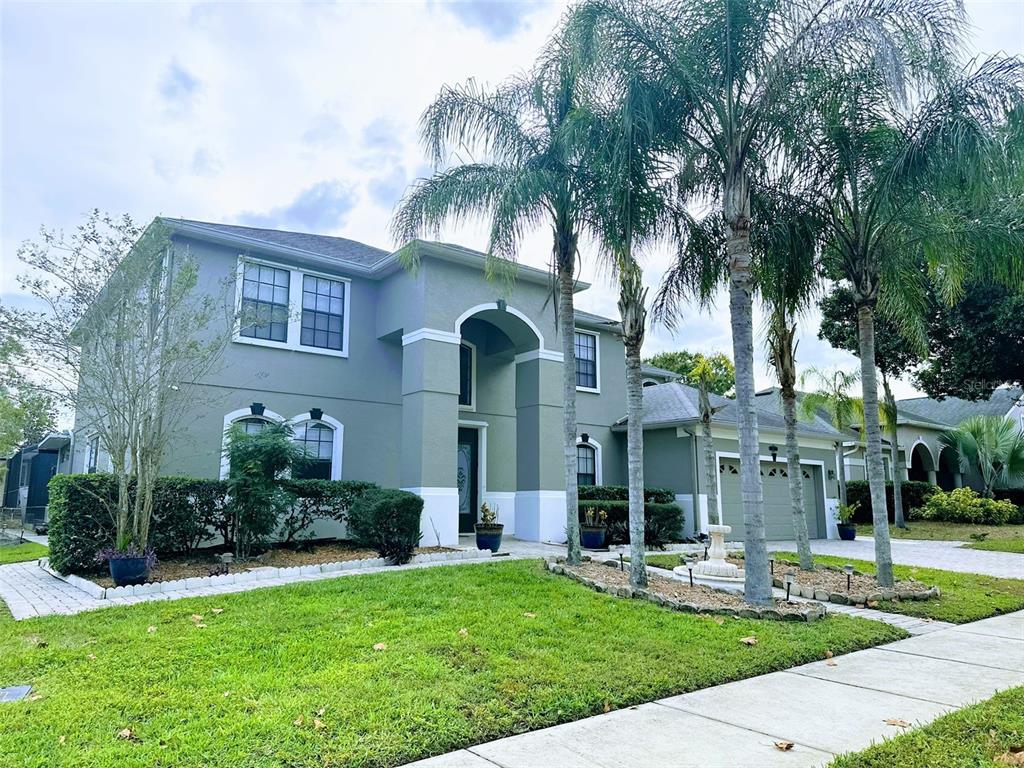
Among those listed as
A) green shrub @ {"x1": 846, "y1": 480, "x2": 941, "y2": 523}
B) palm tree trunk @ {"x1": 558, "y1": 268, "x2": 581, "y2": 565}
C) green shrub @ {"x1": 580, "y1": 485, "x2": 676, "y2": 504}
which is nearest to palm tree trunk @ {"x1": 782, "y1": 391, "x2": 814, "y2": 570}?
palm tree trunk @ {"x1": 558, "y1": 268, "x2": 581, "y2": 565}

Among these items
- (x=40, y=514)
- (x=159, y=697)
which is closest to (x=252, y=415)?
(x=159, y=697)

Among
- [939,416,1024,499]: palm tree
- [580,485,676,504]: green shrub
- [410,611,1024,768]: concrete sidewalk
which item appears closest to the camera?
[410,611,1024,768]: concrete sidewalk

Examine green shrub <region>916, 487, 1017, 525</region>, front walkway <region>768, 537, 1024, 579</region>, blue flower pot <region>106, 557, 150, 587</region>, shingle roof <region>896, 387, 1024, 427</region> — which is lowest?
front walkway <region>768, 537, 1024, 579</region>

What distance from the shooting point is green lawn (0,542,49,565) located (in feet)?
41.8

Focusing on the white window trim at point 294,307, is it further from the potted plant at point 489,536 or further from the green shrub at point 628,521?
the green shrub at point 628,521

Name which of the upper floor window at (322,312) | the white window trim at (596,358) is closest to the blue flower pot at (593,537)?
the white window trim at (596,358)

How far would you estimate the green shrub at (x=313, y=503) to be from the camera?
11.7 m

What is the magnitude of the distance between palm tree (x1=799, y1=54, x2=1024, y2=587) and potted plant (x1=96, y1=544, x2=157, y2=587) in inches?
395

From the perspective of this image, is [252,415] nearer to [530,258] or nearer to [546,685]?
[530,258]

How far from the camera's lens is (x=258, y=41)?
1016 cm

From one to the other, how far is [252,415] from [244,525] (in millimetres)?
3344

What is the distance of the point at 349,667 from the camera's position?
5051 millimetres

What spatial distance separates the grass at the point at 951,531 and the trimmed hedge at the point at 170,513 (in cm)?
1732

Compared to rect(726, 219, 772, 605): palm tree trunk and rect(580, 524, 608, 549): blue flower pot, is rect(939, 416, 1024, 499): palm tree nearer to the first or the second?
rect(580, 524, 608, 549): blue flower pot
